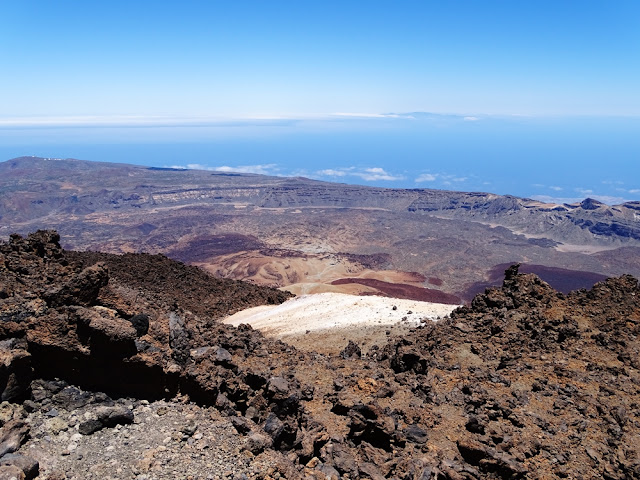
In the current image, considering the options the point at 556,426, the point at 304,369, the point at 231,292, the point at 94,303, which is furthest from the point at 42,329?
the point at 231,292

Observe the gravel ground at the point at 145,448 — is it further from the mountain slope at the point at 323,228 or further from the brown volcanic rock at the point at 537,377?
the mountain slope at the point at 323,228

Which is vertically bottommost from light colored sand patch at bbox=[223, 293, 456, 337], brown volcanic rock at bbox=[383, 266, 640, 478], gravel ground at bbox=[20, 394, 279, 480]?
light colored sand patch at bbox=[223, 293, 456, 337]

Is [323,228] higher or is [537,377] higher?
[537,377]

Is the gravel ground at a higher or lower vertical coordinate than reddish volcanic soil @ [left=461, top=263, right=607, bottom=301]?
higher

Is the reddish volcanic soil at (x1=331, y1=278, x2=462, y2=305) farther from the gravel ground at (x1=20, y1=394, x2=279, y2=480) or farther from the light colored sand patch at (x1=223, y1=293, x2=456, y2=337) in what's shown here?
the gravel ground at (x1=20, y1=394, x2=279, y2=480)

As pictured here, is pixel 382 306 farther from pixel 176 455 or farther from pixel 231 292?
pixel 176 455

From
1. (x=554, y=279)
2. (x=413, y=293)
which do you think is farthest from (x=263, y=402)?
(x=554, y=279)

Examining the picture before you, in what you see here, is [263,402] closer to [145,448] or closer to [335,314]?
[145,448]

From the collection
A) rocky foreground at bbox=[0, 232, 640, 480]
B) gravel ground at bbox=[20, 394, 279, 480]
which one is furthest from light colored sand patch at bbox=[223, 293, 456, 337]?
gravel ground at bbox=[20, 394, 279, 480]
